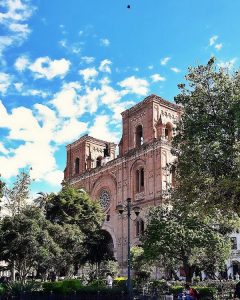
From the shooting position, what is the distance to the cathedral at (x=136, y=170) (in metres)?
41.9

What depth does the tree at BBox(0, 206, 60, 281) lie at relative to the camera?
25.1 metres

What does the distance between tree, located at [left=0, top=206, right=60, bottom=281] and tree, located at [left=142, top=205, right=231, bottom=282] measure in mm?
6496

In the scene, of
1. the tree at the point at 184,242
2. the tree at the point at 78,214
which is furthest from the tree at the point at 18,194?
the tree at the point at 184,242

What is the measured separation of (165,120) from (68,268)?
2013cm

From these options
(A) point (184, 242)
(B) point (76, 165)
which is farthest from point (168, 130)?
(A) point (184, 242)

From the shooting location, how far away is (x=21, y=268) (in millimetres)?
28875

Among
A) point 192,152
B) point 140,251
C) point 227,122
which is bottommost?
point 140,251

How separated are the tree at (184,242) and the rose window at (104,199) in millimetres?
19301

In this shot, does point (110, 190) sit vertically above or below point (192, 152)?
above

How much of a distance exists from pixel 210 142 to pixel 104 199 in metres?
32.3

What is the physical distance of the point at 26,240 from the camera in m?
25.1

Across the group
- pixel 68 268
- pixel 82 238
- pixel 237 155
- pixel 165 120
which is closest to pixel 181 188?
pixel 237 155

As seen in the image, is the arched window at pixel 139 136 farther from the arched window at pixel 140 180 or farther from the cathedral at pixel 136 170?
the arched window at pixel 140 180

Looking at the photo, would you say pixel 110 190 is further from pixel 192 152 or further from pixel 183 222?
pixel 192 152
